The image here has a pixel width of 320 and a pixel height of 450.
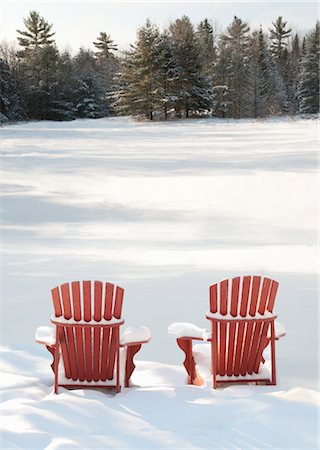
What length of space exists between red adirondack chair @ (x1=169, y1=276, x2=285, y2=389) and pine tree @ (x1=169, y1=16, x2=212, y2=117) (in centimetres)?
2587

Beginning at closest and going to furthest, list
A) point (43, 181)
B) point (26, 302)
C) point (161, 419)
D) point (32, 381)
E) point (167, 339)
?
point (161, 419), point (32, 381), point (167, 339), point (26, 302), point (43, 181)

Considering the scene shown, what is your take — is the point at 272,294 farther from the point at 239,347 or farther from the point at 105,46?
the point at 105,46

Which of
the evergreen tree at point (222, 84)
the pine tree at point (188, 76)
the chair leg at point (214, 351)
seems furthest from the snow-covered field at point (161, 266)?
the evergreen tree at point (222, 84)

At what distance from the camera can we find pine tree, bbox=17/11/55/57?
1152 inches

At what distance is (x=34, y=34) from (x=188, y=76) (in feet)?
28.6

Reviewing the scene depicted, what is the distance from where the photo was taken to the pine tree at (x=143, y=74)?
89.2 feet

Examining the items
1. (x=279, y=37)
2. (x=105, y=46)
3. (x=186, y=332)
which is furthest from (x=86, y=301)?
(x=279, y=37)

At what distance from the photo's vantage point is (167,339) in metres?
3.92

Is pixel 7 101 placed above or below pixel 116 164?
above

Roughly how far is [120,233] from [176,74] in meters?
22.4

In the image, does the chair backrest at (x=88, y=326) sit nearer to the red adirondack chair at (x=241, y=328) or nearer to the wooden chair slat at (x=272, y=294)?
the red adirondack chair at (x=241, y=328)

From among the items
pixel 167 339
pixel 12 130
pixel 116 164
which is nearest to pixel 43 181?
pixel 116 164

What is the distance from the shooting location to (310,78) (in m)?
29.4

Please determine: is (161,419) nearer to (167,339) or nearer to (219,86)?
(167,339)
